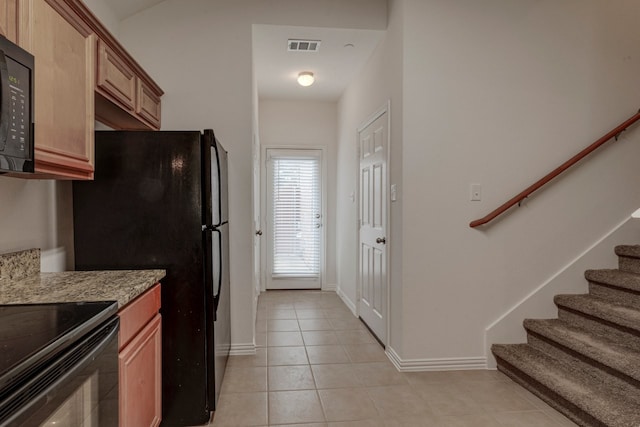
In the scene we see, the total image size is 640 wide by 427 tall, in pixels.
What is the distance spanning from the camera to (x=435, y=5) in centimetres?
270

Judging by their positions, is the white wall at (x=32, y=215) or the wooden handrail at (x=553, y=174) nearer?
the white wall at (x=32, y=215)

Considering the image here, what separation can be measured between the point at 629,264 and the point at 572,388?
1.18 metres

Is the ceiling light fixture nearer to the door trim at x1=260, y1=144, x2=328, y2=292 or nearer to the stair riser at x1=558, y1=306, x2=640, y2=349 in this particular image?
the door trim at x1=260, y1=144, x2=328, y2=292

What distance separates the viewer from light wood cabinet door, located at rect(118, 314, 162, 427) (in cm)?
150

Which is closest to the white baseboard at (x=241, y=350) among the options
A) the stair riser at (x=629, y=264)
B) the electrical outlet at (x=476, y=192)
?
the electrical outlet at (x=476, y=192)

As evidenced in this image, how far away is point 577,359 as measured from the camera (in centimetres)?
238

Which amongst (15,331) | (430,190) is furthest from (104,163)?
(430,190)

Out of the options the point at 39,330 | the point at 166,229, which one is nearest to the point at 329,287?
the point at 166,229

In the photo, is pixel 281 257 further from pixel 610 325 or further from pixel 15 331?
pixel 15 331

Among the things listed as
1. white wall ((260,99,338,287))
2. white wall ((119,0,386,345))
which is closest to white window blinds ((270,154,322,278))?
white wall ((260,99,338,287))

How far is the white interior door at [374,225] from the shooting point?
3189 mm

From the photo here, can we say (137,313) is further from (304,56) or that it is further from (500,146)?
(304,56)

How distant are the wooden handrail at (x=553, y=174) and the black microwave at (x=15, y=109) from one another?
8.32 ft

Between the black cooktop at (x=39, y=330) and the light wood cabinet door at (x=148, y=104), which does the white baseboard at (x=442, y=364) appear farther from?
the light wood cabinet door at (x=148, y=104)
